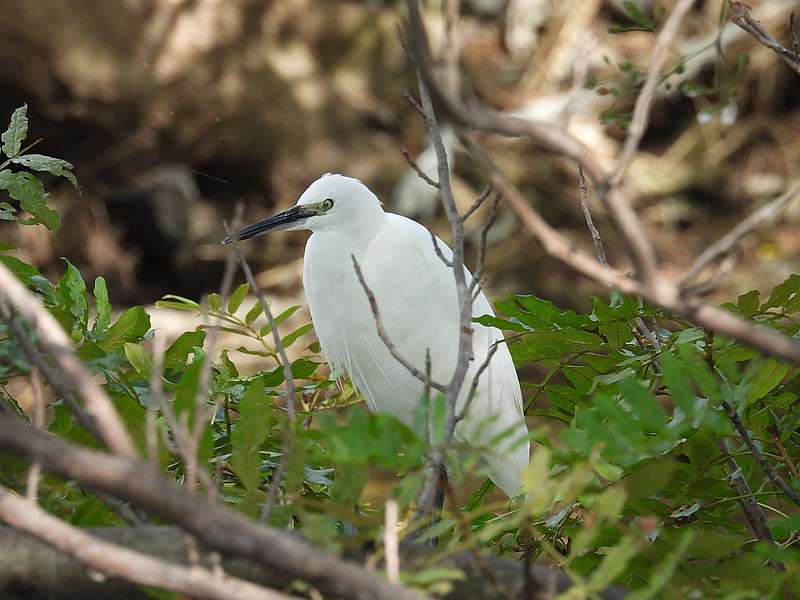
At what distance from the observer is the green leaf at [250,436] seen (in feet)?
2.82

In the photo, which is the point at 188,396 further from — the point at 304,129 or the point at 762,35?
the point at 304,129

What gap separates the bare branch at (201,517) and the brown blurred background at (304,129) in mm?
4863

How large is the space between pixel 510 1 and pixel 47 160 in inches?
261

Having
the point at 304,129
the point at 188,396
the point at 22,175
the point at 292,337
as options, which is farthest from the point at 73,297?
the point at 304,129

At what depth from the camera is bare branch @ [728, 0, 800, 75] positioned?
1.31m

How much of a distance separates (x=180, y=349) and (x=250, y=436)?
0.56 metres

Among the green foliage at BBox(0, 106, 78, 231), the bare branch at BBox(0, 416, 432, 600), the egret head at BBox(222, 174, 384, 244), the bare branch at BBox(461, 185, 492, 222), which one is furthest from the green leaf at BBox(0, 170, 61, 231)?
the egret head at BBox(222, 174, 384, 244)

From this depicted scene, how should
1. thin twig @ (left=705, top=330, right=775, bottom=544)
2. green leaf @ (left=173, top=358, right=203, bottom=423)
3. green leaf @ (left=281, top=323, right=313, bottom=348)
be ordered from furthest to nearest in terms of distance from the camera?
green leaf @ (left=281, top=323, right=313, bottom=348)
thin twig @ (left=705, top=330, right=775, bottom=544)
green leaf @ (left=173, top=358, right=203, bottom=423)

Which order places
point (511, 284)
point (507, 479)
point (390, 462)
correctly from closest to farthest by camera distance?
point (390, 462), point (507, 479), point (511, 284)

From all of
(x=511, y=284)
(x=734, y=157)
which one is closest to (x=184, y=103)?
(x=511, y=284)

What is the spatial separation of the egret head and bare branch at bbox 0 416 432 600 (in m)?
1.69

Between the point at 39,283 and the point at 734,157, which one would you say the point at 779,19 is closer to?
the point at 734,157

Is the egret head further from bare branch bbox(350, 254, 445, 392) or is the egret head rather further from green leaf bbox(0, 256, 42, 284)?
bare branch bbox(350, 254, 445, 392)

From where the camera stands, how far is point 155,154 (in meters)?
6.20
